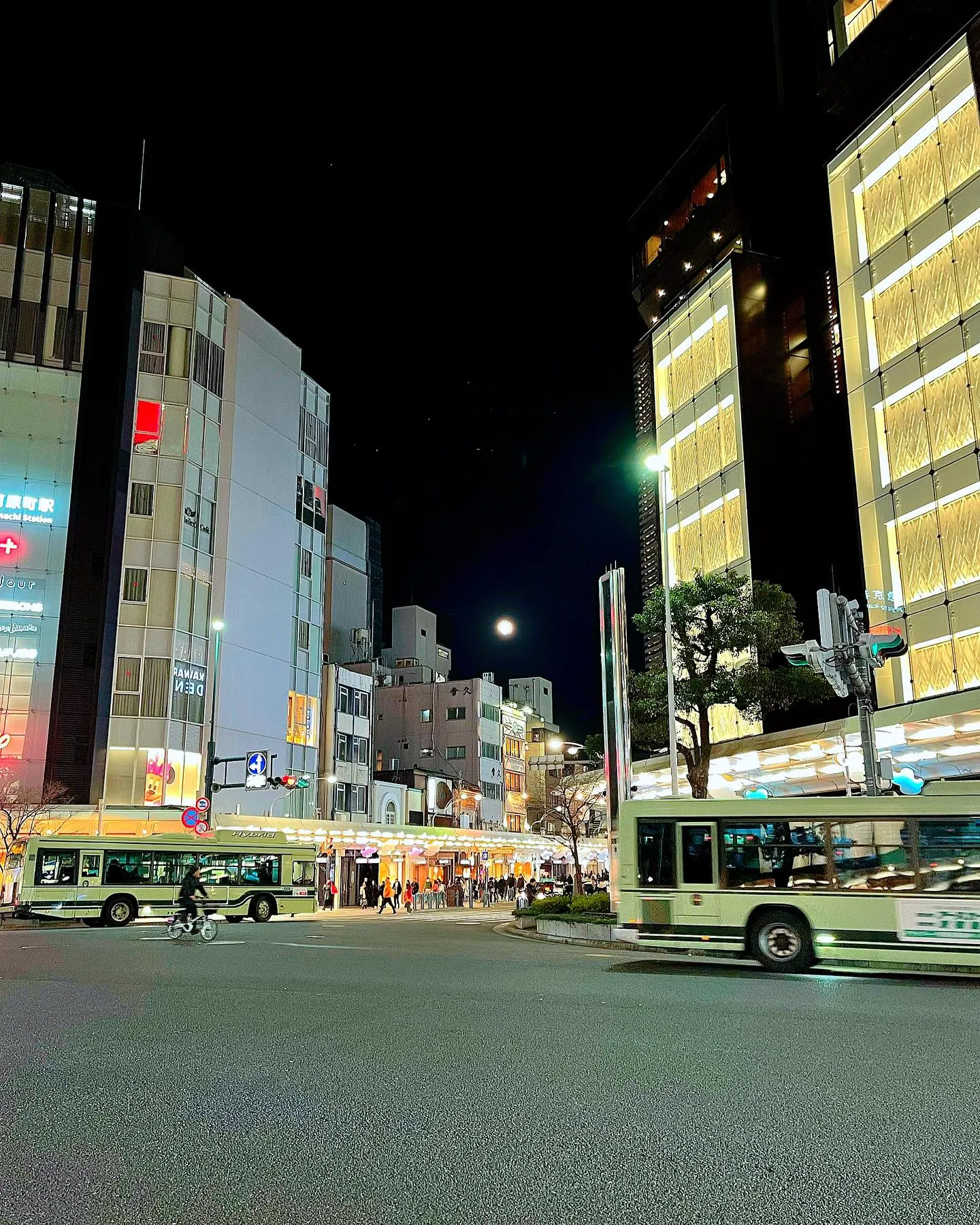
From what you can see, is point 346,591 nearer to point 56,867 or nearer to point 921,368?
point 56,867

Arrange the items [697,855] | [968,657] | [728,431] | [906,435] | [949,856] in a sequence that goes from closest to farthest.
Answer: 1. [949,856]
2. [697,855]
3. [968,657]
4. [906,435]
5. [728,431]

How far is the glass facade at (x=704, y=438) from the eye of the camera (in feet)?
148

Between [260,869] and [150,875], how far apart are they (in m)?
4.36

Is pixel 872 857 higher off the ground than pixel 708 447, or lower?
lower

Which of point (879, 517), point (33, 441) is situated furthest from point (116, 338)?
point (879, 517)

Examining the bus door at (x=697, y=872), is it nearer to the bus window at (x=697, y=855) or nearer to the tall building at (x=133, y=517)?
the bus window at (x=697, y=855)

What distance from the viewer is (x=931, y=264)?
1312 inches

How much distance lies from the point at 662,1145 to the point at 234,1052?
12.8 feet

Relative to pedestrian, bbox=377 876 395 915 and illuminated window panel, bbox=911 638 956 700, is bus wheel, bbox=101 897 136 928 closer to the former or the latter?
pedestrian, bbox=377 876 395 915

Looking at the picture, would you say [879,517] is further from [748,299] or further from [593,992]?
[593,992]

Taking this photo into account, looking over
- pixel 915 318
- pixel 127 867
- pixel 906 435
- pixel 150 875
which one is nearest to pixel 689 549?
pixel 906 435

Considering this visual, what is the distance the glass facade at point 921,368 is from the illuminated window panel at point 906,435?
4 cm

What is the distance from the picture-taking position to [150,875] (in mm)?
31297

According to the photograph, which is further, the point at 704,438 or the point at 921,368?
the point at 704,438
